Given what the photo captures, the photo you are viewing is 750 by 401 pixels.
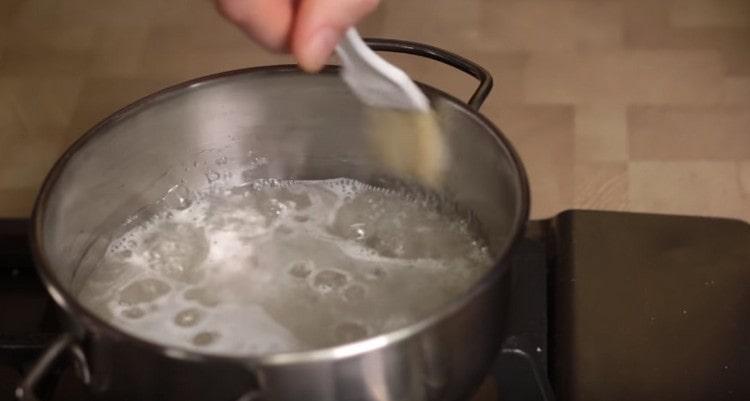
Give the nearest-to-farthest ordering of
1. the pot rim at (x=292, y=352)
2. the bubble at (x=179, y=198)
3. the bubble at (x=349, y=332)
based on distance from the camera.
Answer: the pot rim at (x=292, y=352) → the bubble at (x=349, y=332) → the bubble at (x=179, y=198)

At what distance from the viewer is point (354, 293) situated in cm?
51

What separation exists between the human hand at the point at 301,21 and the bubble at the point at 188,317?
0.44 feet

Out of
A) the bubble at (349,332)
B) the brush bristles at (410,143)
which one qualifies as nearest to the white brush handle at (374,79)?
the brush bristles at (410,143)

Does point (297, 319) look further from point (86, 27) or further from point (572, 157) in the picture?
point (86, 27)

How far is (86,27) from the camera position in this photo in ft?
2.72

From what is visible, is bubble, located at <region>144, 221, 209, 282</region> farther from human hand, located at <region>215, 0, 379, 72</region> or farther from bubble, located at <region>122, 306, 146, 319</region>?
human hand, located at <region>215, 0, 379, 72</region>

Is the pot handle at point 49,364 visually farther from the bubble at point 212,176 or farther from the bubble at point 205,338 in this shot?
the bubble at point 212,176

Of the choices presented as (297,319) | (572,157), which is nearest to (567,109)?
(572,157)

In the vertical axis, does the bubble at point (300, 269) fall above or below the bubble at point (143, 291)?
above

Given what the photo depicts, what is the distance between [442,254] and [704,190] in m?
0.22

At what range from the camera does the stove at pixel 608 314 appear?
1.67ft

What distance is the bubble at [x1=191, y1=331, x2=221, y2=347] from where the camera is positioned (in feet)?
1.59

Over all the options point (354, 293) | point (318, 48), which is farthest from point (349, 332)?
point (318, 48)

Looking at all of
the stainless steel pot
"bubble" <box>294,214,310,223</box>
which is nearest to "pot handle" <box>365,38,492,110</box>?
the stainless steel pot
